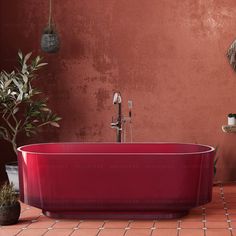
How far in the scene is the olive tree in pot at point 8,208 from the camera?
4.41m

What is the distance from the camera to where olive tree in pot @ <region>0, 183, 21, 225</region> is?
4410 millimetres

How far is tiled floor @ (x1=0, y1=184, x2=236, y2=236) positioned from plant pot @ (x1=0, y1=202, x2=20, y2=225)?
6 cm

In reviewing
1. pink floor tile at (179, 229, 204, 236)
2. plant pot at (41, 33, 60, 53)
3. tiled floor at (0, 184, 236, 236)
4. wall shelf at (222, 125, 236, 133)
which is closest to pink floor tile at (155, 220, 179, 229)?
tiled floor at (0, 184, 236, 236)

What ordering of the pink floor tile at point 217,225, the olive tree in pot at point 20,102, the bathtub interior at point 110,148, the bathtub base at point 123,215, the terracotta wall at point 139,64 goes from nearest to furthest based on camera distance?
1. the pink floor tile at point 217,225
2. the bathtub base at point 123,215
3. the bathtub interior at point 110,148
4. the olive tree in pot at point 20,102
5. the terracotta wall at point 139,64

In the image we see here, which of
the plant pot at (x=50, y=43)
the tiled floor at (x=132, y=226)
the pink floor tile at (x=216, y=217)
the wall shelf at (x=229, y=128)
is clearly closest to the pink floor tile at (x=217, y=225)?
the tiled floor at (x=132, y=226)

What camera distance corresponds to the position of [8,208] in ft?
14.5

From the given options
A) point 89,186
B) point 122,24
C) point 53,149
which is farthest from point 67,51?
point 89,186

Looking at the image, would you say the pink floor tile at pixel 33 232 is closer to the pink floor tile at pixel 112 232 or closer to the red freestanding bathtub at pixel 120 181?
the red freestanding bathtub at pixel 120 181

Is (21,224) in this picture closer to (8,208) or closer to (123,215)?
(8,208)

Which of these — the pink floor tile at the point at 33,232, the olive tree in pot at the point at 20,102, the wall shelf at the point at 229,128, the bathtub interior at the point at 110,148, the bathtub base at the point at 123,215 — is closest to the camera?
the pink floor tile at the point at 33,232

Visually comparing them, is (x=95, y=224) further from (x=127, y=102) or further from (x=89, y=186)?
(x=127, y=102)

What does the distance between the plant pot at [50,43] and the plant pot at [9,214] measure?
2196mm

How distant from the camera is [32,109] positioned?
5.84 metres

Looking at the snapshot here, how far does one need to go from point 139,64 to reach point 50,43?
3.61 ft
